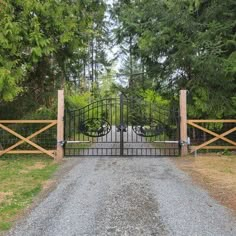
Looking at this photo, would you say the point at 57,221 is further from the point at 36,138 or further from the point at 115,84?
the point at 115,84

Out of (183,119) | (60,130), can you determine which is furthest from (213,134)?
(60,130)

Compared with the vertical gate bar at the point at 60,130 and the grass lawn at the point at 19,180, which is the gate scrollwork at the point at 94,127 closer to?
the vertical gate bar at the point at 60,130

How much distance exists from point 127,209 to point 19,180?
3.13 meters

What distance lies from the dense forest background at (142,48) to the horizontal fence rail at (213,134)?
360 mm

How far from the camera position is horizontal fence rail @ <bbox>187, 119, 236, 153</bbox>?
1063 centimetres

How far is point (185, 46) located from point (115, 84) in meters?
24.6

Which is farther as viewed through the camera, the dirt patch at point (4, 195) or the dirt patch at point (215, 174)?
the dirt patch at point (215, 174)

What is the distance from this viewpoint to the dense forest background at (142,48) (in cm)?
1013

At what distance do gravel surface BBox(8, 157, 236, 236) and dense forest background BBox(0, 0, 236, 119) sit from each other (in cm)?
397

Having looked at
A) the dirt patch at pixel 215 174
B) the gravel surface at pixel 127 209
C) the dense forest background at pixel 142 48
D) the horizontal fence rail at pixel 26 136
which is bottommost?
the gravel surface at pixel 127 209

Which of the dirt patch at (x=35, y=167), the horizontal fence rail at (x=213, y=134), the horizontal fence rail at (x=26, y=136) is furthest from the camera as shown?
the horizontal fence rail at (x=26, y=136)

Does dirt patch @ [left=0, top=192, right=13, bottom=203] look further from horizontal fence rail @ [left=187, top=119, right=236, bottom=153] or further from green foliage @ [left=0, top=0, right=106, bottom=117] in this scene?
horizontal fence rail @ [left=187, top=119, right=236, bottom=153]

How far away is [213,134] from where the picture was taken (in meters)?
10.5

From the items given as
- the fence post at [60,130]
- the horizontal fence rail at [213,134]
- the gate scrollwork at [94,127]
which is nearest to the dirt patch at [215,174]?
the horizontal fence rail at [213,134]
